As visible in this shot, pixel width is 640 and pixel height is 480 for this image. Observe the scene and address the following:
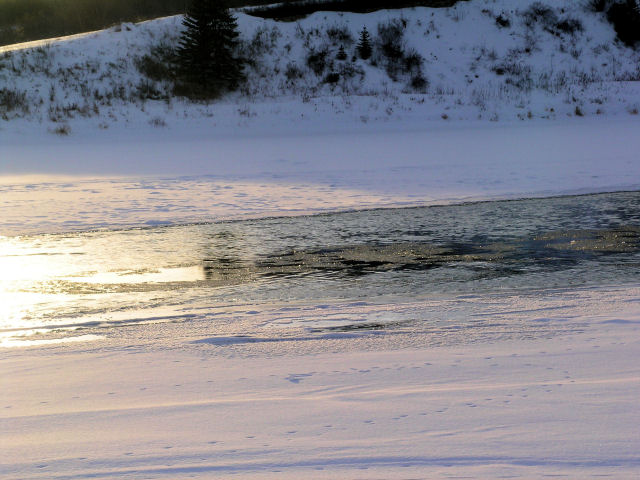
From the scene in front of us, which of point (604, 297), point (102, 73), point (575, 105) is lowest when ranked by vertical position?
point (604, 297)

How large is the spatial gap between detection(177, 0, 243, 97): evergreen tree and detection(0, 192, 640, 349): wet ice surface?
21.1 m

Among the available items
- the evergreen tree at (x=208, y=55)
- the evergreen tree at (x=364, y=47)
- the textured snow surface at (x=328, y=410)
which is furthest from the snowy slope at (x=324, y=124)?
the textured snow surface at (x=328, y=410)

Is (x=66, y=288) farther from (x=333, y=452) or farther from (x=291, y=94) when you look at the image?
(x=291, y=94)

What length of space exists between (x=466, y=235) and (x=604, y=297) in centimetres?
261

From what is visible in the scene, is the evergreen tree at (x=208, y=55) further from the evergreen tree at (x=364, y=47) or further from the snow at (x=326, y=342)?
the evergreen tree at (x=364, y=47)

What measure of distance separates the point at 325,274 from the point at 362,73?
26.2 m

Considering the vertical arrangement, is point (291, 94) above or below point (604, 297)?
above

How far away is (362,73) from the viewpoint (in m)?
31.3

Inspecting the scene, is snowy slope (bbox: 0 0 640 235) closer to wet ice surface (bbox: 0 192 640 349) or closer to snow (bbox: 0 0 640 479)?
snow (bbox: 0 0 640 479)

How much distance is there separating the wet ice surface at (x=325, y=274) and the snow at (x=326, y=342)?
9 cm

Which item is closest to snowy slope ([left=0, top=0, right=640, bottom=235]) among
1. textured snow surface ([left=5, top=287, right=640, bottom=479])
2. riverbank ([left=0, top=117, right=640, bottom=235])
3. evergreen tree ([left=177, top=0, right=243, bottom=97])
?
riverbank ([left=0, top=117, right=640, bottom=235])

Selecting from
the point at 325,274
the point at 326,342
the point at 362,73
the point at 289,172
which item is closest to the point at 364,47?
the point at 362,73

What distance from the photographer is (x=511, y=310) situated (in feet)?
16.1

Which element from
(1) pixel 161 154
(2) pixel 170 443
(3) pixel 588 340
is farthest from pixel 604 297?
(1) pixel 161 154
